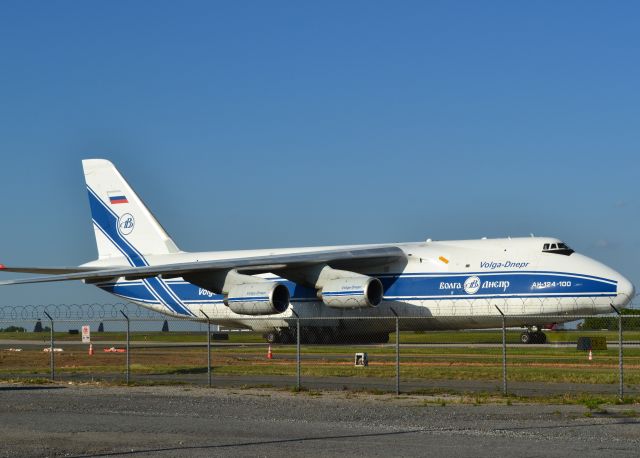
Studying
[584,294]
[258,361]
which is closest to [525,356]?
[584,294]

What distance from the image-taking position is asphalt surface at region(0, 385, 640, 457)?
1220cm

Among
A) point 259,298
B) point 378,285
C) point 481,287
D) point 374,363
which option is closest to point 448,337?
point 378,285

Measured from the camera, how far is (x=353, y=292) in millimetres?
36781

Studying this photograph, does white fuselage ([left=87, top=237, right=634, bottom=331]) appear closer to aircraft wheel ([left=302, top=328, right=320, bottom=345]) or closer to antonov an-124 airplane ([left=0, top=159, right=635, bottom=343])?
antonov an-124 airplane ([left=0, top=159, right=635, bottom=343])

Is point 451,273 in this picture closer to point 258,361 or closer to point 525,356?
point 525,356

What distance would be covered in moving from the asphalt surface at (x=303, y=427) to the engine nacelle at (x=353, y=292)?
16.7 meters

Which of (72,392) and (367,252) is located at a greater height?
(367,252)

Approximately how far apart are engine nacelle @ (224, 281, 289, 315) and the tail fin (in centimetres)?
898

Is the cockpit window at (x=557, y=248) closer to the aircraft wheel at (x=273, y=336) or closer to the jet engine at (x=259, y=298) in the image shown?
the jet engine at (x=259, y=298)

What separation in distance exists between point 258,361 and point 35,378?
759 centimetres

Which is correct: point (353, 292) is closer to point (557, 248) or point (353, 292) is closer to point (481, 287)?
point (481, 287)

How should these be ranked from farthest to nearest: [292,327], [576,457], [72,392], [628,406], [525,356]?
[292,327] < [525,356] < [72,392] < [628,406] < [576,457]

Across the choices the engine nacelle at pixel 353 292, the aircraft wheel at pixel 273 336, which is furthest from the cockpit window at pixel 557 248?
the aircraft wheel at pixel 273 336

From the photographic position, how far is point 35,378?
996 inches
